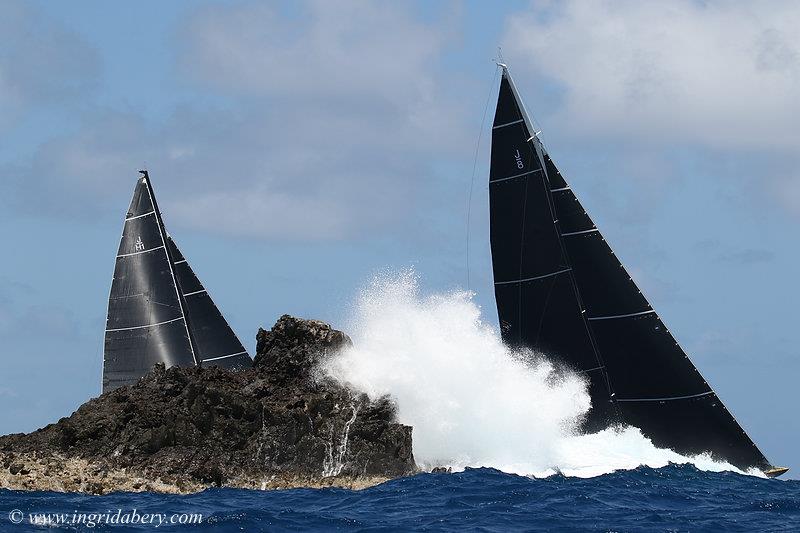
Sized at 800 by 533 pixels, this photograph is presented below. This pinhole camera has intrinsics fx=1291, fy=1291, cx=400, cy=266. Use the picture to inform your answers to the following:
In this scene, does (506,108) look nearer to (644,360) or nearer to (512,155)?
(512,155)

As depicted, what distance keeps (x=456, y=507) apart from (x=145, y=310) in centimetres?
2108

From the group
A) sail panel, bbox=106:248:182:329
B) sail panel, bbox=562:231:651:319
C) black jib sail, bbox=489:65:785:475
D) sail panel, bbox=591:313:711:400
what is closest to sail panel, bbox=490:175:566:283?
black jib sail, bbox=489:65:785:475

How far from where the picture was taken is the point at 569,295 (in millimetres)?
38562

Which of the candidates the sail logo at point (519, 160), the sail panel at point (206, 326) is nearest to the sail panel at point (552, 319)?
the sail logo at point (519, 160)

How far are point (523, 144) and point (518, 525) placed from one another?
18.1m

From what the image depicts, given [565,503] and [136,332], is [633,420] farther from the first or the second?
[136,332]

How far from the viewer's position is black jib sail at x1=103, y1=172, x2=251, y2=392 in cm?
4344

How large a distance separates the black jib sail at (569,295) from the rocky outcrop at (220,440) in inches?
294

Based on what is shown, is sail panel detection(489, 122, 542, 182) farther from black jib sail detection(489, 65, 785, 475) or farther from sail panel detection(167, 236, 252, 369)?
sail panel detection(167, 236, 252, 369)

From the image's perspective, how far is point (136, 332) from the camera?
43.6 meters

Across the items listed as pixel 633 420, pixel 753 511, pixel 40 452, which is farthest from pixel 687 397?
pixel 40 452

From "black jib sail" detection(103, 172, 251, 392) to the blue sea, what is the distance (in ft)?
48.3

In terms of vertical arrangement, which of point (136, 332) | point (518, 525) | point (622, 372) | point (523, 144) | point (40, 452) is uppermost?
point (523, 144)

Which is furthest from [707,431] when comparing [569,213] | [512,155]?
[512,155]
